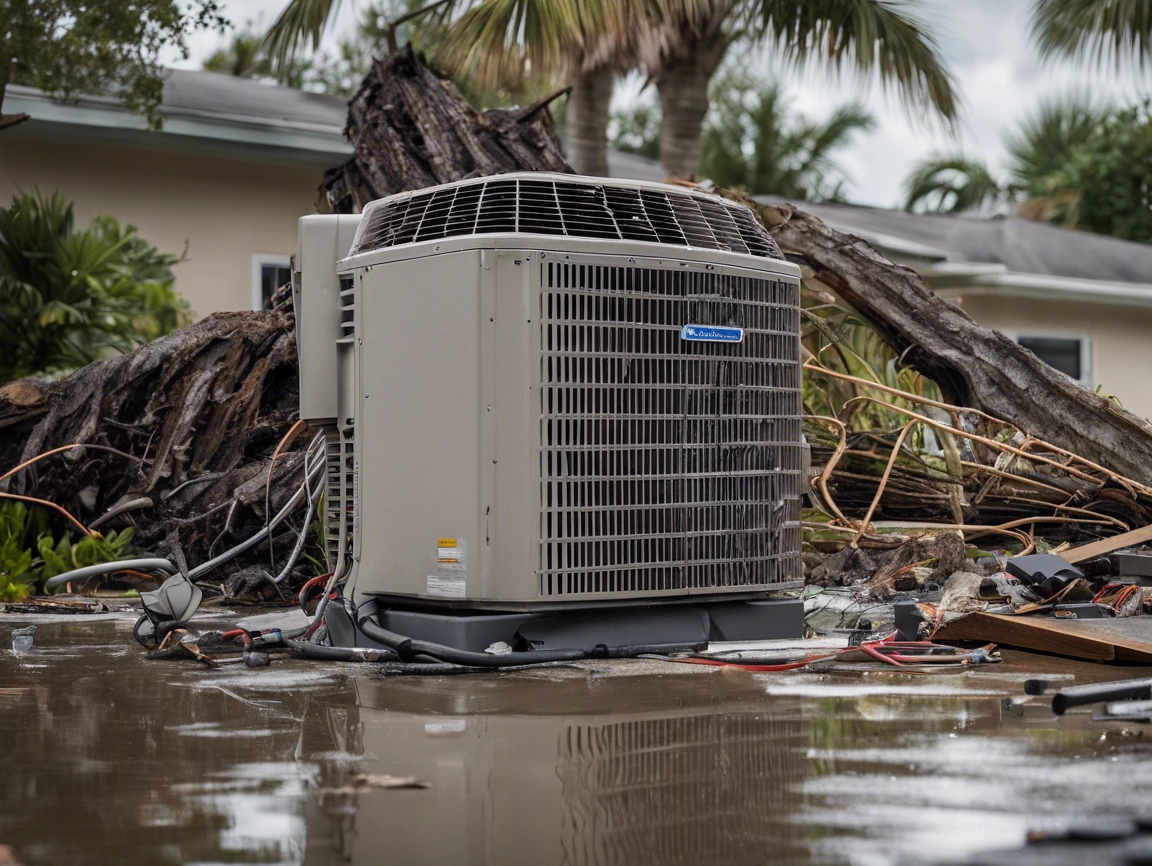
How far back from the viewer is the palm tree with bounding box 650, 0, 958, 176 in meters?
14.1

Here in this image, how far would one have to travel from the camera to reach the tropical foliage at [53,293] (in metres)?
11.4

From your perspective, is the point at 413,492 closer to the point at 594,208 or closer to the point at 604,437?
the point at 604,437

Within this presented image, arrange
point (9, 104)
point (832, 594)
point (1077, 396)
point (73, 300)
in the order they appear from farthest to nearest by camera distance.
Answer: point (9, 104) → point (73, 300) → point (1077, 396) → point (832, 594)

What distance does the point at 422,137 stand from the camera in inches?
373

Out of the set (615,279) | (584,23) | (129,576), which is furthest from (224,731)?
(584,23)

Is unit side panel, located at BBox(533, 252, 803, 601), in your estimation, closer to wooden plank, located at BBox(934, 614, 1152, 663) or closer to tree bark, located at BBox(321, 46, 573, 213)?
wooden plank, located at BBox(934, 614, 1152, 663)

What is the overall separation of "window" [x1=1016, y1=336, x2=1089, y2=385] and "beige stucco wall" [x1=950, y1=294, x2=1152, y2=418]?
0.09m

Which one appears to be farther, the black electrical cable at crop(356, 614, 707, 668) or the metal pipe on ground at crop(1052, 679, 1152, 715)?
the black electrical cable at crop(356, 614, 707, 668)

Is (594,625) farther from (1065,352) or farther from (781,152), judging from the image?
(781,152)

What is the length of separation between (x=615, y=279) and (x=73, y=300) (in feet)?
25.6

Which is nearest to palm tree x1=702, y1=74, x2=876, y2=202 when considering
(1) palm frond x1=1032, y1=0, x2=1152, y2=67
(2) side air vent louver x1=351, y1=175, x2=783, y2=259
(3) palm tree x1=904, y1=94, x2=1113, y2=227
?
(3) palm tree x1=904, y1=94, x2=1113, y2=227

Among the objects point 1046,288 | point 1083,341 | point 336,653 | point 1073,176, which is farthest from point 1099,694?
point 1073,176

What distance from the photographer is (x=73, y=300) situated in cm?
1160

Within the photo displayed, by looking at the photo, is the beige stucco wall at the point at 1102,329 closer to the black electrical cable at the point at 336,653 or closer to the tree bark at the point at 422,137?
the tree bark at the point at 422,137
